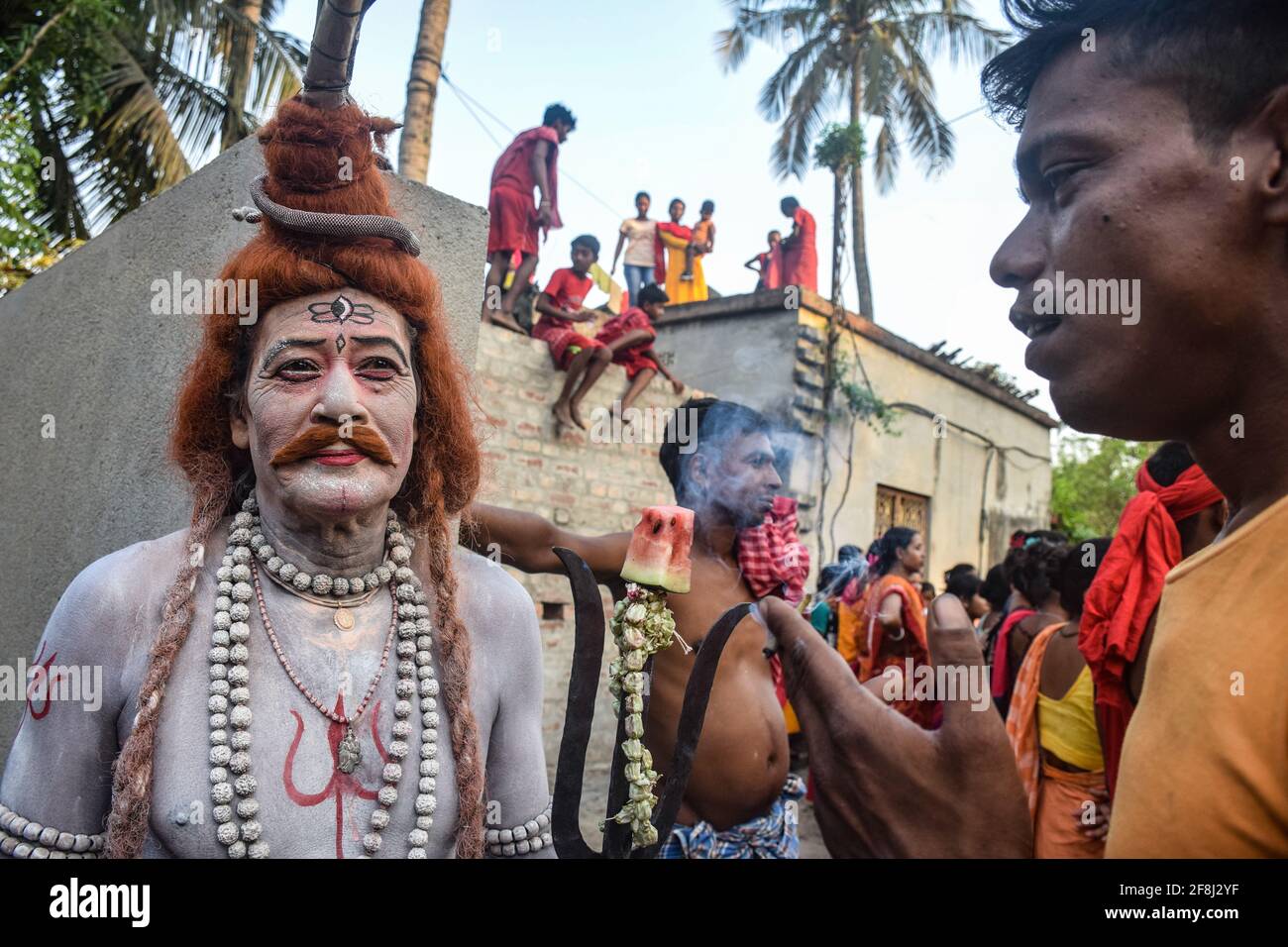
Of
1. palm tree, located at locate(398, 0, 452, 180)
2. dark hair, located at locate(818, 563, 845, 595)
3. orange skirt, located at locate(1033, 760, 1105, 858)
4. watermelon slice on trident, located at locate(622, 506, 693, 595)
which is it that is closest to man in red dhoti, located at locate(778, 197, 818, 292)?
dark hair, located at locate(818, 563, 845, 595)

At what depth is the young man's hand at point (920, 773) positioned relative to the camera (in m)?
0.79

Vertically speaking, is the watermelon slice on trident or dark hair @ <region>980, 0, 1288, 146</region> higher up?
dark hair @ <region>980, 0, 1288, 146</region>

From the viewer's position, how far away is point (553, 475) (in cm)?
679

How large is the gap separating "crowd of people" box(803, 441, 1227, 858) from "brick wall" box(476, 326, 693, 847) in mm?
2433

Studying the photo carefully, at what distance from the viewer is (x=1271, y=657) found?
0.83 m

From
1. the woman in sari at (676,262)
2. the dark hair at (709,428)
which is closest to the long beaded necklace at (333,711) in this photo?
the dark hair at (709,428)

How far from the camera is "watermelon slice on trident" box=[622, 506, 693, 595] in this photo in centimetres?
173

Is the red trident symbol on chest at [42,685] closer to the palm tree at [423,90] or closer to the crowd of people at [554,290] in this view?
the crowd of people at [554,290]

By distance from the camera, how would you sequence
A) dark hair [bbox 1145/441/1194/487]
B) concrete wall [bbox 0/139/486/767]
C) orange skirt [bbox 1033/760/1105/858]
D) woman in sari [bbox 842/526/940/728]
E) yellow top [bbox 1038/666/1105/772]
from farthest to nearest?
woman in sari [bbox 842/526/940/728], yellow top [bbox 1038/666/1105/772], orange skirt [bbox 1033/760/1105/858], dark hair [bbox 1145/441/1194/487], concrete wall [bbox 0/139/486/767]

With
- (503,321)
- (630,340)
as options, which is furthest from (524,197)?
(630,340)

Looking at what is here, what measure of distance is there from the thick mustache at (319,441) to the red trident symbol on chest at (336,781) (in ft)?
1.64

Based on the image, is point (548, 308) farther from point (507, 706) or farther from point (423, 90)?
point (507, 706)

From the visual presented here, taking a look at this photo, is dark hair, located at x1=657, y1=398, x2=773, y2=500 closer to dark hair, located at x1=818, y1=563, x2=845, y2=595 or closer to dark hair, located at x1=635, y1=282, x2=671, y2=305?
dark hair, located at x1=818, y1=563, x2=845, y2=595
